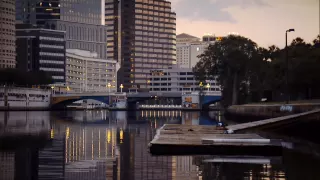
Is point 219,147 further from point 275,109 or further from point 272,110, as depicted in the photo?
point 272,110

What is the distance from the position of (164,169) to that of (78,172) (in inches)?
132

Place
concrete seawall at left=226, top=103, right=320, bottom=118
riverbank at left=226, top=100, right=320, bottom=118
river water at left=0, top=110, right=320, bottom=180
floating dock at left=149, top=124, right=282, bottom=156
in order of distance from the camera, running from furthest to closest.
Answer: riverbank at left=226, top=100, right=320, bottom=118 < concrete seawall at left=226, top=103, right=320, bottom=118 < floating dock at left=149, top=124, right=282, bottom=156 < river water at left=0, top=110, right=320, bottom=180

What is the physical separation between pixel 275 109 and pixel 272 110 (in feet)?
6.59

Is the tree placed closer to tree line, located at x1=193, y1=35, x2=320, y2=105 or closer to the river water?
tree line, located at x1=193, y1=35, x2=320, y2=105

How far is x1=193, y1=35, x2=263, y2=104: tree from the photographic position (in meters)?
117

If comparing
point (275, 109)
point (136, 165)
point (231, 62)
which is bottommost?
point (136, 165)

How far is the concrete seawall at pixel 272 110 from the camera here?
1987 inches

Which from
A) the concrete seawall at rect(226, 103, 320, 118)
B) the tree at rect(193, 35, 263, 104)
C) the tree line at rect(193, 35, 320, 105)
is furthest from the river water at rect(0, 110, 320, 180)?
the tree at rect(193, 35, 263, 104)

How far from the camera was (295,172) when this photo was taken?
23.8 meters

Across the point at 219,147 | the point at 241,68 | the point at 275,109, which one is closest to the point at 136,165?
the point at 219,147

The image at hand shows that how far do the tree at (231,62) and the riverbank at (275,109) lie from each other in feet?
28.5

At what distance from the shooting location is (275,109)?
219ft

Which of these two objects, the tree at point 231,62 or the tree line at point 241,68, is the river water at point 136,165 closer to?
the tree line at point 241,68

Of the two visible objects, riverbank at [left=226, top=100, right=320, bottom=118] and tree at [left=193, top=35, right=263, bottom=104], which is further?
tree at [left=193, top=35, right=263, bottom=104]
